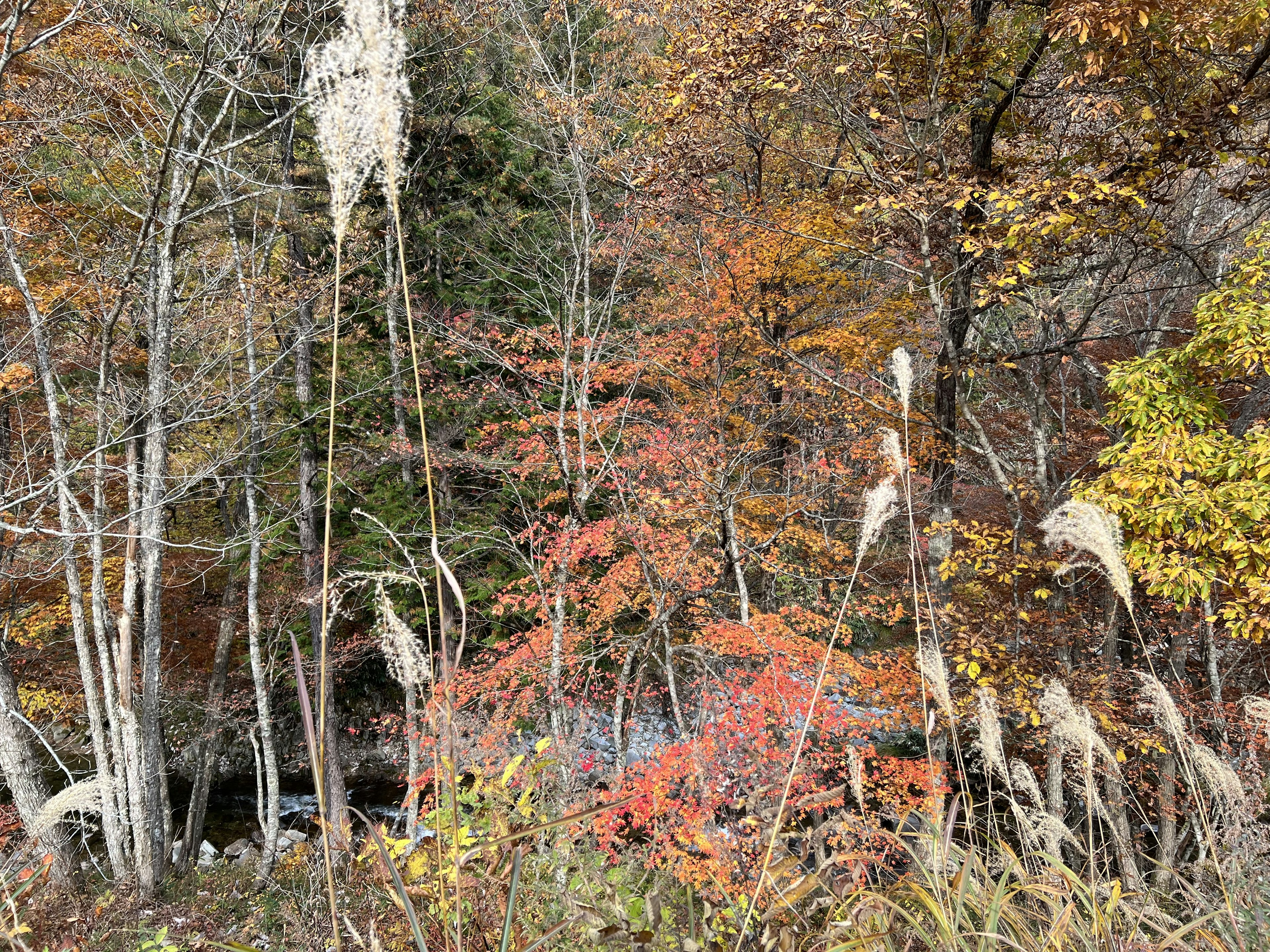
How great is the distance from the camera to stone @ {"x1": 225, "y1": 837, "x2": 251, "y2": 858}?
10086 mm

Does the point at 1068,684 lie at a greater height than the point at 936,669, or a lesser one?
lesser

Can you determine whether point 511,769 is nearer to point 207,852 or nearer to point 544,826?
point 544,826

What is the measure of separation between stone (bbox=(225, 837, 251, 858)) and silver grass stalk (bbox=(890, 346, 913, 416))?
12415 millimetres

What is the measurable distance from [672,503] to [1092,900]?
21.5 ft

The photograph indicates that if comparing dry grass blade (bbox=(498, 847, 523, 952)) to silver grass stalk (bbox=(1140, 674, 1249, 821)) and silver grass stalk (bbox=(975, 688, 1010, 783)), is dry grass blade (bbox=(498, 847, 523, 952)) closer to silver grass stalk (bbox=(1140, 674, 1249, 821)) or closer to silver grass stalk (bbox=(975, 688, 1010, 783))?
silver grass stalk (bbox=(975, 688, 1010, 783))

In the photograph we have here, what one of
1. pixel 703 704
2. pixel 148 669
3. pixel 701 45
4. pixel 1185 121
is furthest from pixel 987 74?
pixel 148 669

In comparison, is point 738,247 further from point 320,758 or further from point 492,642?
point 320,758

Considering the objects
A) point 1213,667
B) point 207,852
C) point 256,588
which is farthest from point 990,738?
point 207,852

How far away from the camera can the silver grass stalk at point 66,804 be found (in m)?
1.40

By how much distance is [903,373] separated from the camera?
6.15 feet

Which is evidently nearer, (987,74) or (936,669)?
(936,669)

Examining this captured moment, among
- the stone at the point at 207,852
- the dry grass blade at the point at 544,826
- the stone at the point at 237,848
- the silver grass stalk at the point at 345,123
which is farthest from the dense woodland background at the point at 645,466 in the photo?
the stone at the point at 237,848

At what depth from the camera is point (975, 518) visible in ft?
34.2

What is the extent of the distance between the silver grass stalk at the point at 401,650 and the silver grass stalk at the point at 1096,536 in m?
1.60
